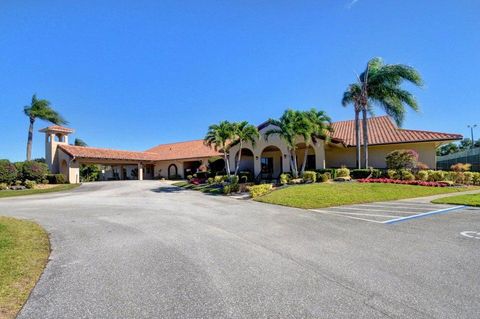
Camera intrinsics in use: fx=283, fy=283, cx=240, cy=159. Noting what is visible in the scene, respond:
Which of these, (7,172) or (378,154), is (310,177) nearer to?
(378,154)

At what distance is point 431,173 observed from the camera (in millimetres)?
19094

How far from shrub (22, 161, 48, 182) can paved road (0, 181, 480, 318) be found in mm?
23151

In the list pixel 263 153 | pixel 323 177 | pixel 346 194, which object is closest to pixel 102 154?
pixel 263 153

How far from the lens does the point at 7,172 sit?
25266 mm

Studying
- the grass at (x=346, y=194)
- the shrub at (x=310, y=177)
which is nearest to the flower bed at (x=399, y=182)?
the grass at (x=346, y=194)

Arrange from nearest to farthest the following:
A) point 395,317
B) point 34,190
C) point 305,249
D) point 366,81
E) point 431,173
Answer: point 395,317, point 305,249, point 431,173, point 366,81, point 34,190

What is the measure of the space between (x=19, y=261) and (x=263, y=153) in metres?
25.1

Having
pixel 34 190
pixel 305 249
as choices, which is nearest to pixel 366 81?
pixel 305 249

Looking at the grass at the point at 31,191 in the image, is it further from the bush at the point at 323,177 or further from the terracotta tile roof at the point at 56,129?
the bush at the point at 323,177

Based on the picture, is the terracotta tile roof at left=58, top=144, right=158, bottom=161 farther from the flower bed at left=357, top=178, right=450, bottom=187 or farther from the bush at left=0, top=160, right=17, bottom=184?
the flower bed at left=357, top=178, right=450, bottom=187

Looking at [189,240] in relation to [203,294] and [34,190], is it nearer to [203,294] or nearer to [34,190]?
[203,294]

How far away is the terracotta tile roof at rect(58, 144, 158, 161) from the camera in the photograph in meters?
31.5

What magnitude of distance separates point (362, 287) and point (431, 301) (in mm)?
833

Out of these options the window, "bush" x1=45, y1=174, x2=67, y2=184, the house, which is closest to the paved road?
the house
